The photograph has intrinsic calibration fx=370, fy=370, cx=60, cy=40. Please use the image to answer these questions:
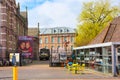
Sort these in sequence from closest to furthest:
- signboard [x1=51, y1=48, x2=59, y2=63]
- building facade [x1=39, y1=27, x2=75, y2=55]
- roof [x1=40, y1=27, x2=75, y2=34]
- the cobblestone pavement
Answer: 1. the cobblestone pavement
2. signboard [x1=51, y1=48, x2=59, y2=63]
3. building facade [x1=39, y1=27, x2=75, y2=55]
4. roof [x1=40, y1=27, x2=75, y2=34]

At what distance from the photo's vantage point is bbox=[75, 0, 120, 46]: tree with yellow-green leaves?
75.6 metres

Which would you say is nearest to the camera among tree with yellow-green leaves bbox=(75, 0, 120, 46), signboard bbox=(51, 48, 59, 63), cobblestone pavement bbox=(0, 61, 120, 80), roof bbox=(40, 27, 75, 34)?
cobblestone pavement bbox=(0, 61, 120, 80)

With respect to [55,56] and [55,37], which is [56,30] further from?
[55,56]

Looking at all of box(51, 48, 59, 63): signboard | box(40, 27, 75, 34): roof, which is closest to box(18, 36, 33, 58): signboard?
box(51, 48, 59, 63): signboard

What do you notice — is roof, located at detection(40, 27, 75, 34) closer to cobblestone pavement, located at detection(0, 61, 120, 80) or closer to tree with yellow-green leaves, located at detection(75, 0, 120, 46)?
tree with yellow-green leaves, located at detection(75, 0, 120, 46)

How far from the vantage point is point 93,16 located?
7694 centimetres

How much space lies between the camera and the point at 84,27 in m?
75.2

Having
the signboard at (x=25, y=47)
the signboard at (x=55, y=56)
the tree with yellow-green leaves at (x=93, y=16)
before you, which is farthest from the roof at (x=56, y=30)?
the signboard at (x=55, y=56)

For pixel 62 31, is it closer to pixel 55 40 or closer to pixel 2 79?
pixel 55 40

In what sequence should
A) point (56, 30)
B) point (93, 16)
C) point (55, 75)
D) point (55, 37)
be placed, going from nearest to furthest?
point (55, 75) → point (93, 16) → point (55, 37) → point (56, 30)

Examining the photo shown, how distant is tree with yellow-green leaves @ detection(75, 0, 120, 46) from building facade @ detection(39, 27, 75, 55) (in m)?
59.6

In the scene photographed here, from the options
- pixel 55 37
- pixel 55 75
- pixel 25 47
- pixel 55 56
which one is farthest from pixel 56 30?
pixel 55 75

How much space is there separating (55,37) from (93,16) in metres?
65.5

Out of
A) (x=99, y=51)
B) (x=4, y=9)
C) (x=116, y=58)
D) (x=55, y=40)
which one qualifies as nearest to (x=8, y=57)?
(x=4, y=9)
